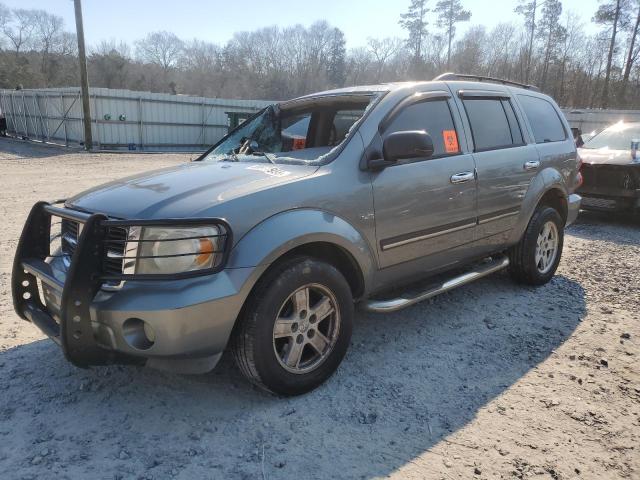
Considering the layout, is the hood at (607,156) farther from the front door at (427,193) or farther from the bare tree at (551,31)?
the bare tree at (551,31)

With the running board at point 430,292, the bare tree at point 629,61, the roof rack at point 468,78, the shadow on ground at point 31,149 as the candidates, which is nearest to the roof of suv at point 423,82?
the roof rack at point 468,78

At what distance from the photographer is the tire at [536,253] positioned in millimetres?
4738

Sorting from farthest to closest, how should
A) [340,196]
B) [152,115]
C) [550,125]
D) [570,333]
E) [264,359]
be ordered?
[152,115] → [550,125] → [570,333] → [340,196] → [264,359]

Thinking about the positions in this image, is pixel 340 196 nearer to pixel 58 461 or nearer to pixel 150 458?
pixel 150 458

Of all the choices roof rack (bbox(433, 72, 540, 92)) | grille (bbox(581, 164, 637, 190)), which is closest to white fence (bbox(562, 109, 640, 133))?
grille (bbox(581, 164, 637, 190))

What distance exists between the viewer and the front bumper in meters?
2.38

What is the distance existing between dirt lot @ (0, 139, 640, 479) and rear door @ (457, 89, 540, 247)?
0.82 metres

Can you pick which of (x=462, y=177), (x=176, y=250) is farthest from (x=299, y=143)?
(x=176, y=250)

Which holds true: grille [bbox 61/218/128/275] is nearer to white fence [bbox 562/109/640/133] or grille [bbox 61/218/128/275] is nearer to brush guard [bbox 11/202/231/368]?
brush guard [bbox 11/202/231/368]

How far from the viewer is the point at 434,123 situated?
149 inches

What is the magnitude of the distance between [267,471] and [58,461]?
3.28ft

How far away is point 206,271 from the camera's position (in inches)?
97.3

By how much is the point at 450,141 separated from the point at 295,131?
123 cm

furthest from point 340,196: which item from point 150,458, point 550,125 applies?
point 550,125
